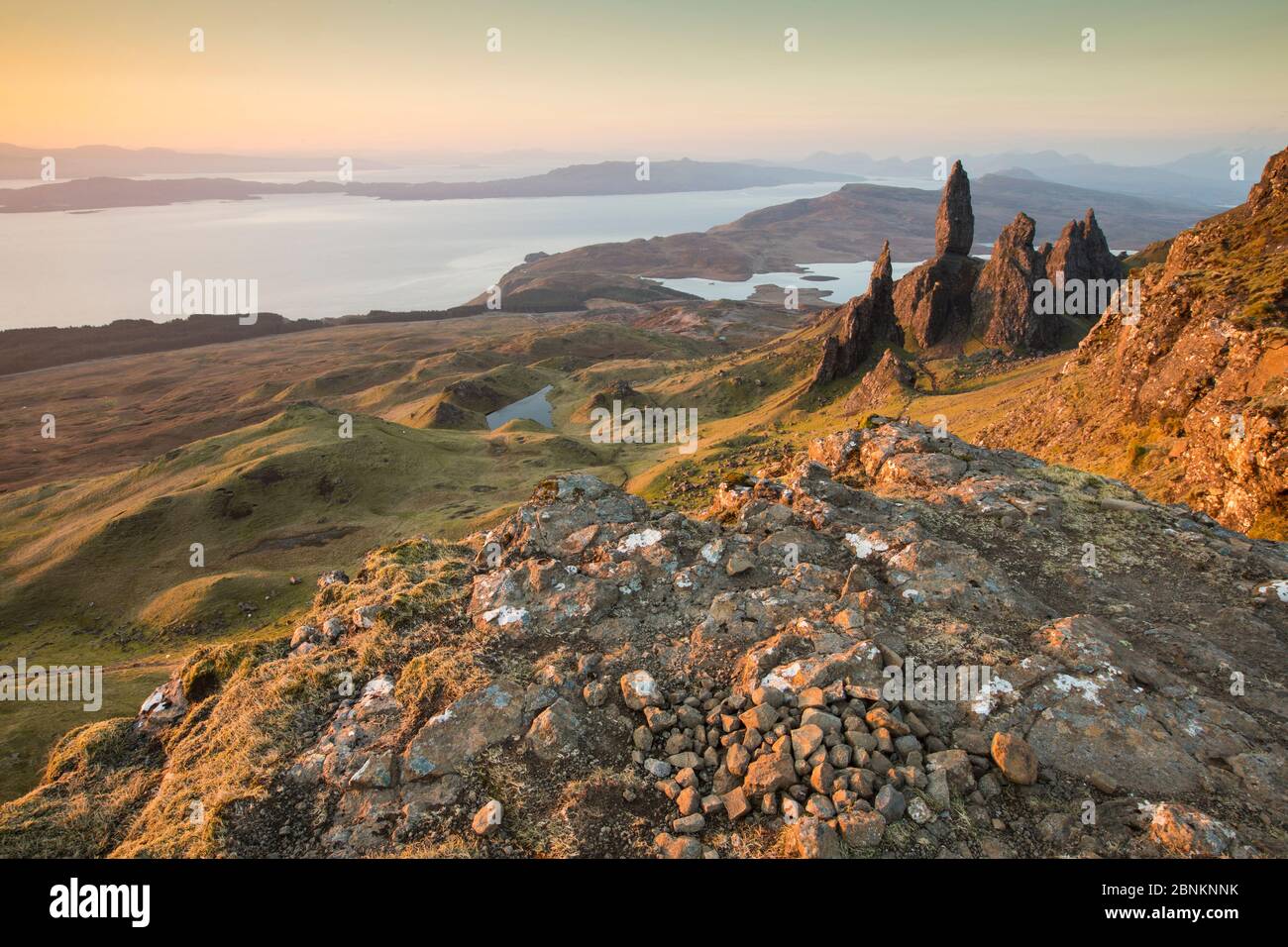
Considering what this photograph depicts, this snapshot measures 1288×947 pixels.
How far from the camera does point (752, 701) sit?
1173 cm

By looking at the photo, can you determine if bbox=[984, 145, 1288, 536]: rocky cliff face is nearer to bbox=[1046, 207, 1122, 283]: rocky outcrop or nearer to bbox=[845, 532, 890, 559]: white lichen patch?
bbox=[845, 532, 890, 559]: white lichen patch

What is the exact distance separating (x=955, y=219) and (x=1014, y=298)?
96.3ft

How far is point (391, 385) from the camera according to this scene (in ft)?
548

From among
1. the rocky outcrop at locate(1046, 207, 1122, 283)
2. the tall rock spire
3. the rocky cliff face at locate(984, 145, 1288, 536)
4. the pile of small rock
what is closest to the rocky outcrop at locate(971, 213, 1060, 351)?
the rocky outcrop at locate(1046, 207, 1122, 283)

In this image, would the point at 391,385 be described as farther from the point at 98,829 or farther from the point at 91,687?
the point at 98,829

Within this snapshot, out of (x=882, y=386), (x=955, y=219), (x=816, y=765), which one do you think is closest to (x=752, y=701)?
Result: (x=816, y=765)

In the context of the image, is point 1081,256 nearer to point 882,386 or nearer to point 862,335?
point 862,335

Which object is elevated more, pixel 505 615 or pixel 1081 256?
pixel 1081 256

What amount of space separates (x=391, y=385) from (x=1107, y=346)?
157 m

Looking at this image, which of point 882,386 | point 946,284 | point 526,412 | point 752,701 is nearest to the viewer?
point 752,701

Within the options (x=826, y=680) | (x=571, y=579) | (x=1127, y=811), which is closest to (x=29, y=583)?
(x=571, y=579)

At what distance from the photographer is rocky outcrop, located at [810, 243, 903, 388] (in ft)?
392

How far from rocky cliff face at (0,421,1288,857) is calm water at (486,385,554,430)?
129735 mm

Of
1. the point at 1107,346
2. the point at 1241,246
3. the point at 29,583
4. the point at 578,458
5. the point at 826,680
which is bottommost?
the point at 29,583
